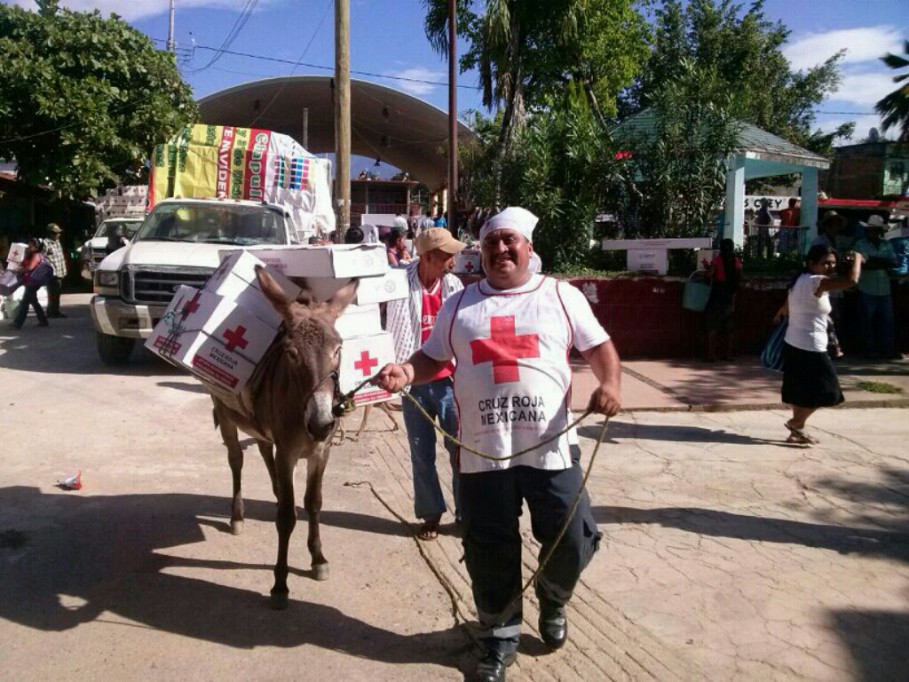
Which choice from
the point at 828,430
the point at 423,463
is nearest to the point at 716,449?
the point at 828,430

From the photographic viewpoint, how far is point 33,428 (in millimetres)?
7980

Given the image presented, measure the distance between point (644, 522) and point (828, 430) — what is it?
3.77m

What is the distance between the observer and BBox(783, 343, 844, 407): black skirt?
764cm

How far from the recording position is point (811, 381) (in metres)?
7.69

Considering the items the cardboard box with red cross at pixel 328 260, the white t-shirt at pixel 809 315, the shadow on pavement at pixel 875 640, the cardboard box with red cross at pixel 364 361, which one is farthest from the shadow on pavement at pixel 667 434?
the cardboard box with red cross at pixel 328 260

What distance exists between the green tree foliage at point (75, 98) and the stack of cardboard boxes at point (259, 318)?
18545 millimetres

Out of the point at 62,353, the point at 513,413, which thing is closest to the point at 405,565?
the point at 513,413

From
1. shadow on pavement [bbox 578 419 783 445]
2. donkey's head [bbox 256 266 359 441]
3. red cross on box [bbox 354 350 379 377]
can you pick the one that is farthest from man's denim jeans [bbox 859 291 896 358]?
donkey's head [bbox 256 266 359 441]

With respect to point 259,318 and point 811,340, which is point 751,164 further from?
point 259,318

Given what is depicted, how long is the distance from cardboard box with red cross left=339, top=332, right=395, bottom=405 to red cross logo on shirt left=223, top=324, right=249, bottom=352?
0.66 m

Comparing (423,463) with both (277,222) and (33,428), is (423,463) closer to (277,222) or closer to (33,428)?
(33,428)

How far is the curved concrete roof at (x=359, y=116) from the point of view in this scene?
3456 centimetres

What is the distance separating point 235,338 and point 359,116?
118 feet

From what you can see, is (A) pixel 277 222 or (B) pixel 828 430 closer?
(B) pixel 828 430
